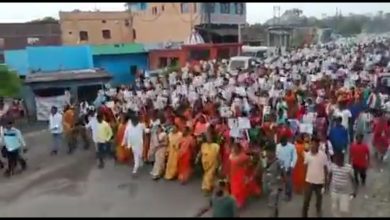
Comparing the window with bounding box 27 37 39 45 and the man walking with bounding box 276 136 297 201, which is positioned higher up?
Answer: the window with bounding box 27 37 39 45

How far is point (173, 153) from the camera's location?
33.0 ft

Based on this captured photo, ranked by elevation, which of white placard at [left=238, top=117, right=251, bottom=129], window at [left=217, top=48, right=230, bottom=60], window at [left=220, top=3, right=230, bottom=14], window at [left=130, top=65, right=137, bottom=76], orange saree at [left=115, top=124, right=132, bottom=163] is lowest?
orange saree at [left=115, top=124, right=132, bottom=163]

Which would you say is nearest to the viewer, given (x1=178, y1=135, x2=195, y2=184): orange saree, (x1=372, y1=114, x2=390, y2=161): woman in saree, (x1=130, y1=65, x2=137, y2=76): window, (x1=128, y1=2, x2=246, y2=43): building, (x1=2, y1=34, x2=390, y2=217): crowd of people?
(x1=2, y1=34, x2=390, y2=217): crowd of people

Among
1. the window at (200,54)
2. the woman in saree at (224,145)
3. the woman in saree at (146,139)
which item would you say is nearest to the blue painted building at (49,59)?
the window at (200,54)

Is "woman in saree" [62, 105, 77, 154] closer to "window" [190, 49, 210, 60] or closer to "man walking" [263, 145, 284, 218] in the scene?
"man walking" [263, 145, 284, 218]

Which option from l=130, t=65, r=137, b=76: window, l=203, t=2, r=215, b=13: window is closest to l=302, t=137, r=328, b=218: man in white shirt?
l=130, t=65, r=137, b=76: window

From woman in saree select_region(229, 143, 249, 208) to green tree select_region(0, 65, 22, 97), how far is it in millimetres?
10772

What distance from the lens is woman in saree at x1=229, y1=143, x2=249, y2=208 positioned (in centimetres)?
837

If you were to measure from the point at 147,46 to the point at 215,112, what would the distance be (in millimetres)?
17246

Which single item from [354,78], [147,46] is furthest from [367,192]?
[147,46]

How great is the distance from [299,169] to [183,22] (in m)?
28.6

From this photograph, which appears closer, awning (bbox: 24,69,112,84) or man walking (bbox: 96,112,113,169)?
man walking (bbox: 96,112,113,169)

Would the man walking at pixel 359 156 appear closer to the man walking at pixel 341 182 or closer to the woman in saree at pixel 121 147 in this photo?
the man walking at pixel 341 182

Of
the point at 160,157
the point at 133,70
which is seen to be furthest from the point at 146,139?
the point at 133,70
